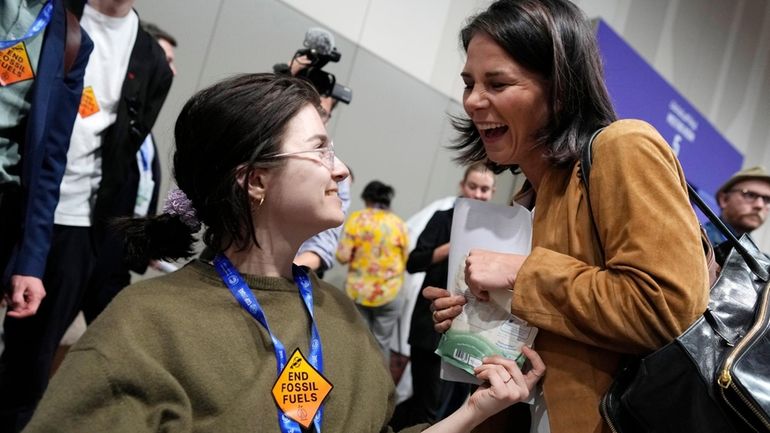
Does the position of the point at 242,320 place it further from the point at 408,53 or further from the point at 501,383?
the point at 408,53

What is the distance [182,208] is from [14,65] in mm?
657

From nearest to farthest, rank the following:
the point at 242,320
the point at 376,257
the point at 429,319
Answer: the point at 242,320 → the point at 429,319 → the point at 376,257

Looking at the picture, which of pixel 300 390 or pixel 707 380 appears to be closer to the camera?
pixel 707 380

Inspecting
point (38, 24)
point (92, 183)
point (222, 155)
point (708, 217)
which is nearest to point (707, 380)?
point (708, 217)

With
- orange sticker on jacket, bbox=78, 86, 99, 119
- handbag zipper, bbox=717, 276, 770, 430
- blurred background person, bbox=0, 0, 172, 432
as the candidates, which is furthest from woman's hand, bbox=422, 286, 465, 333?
orange sticker on jacket, bbox=78, 86, 99, 119

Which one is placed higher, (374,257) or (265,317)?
(265,317)

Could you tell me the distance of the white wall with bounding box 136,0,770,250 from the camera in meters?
3.88

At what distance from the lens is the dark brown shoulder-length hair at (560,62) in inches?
45.7

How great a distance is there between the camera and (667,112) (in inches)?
179

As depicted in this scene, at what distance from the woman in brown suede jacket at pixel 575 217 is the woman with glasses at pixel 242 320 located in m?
0.12

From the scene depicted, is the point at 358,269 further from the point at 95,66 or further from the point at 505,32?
the point at 505,32

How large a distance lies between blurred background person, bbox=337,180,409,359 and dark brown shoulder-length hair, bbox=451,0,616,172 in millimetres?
3049

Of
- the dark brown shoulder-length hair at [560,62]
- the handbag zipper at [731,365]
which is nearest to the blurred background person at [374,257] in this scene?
the dark brown shoulder-length hair at [560,62]

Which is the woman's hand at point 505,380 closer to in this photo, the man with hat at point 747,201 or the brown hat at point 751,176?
the man with hat at point 747,201
